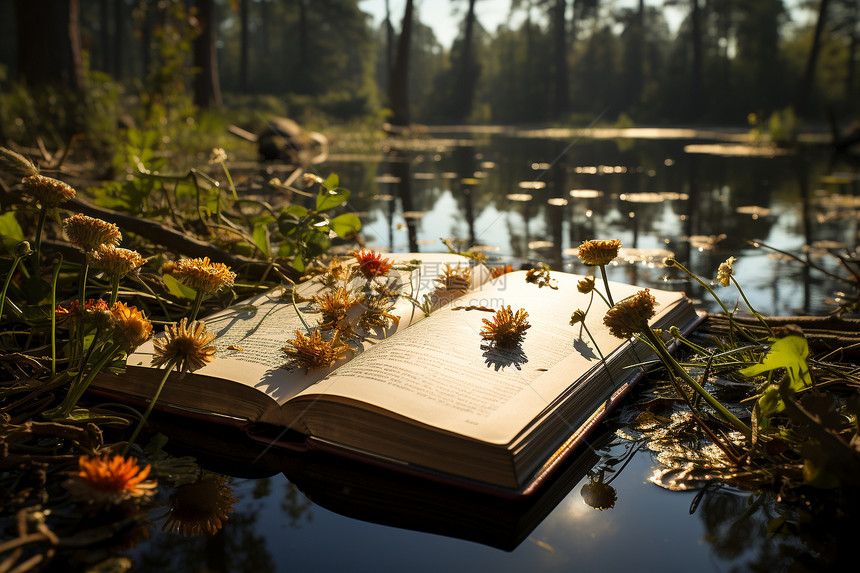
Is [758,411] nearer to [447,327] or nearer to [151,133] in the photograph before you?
[447,327]

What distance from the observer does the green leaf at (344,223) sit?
1470 mm

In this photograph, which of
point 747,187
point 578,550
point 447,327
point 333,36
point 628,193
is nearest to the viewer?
point 578,550

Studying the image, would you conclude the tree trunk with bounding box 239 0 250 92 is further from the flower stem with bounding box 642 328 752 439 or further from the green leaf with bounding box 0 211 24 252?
the flower stem with bounding box 642 328 752 439

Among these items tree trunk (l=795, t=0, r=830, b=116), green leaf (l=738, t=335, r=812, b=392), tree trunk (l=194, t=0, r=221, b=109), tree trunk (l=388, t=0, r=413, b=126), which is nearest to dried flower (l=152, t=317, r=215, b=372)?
green leaf (l=738, t=335, r=812, b=392)

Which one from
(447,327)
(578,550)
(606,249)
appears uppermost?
(606,249)

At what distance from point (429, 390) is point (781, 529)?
1.24ft

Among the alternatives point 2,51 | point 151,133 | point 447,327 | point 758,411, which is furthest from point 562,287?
point 2,51

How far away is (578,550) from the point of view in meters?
0.60

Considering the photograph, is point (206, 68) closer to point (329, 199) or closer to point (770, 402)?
point (329, 199)

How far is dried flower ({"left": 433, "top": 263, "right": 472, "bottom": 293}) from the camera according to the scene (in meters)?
1.24

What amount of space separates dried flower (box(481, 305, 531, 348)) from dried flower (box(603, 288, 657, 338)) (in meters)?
0.18

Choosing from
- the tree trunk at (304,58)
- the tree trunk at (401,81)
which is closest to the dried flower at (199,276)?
the tree trunk at (401,81)

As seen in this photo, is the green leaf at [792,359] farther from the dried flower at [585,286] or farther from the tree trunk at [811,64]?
the tree trunk at [811,64]

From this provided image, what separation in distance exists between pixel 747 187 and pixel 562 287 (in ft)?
11.9
